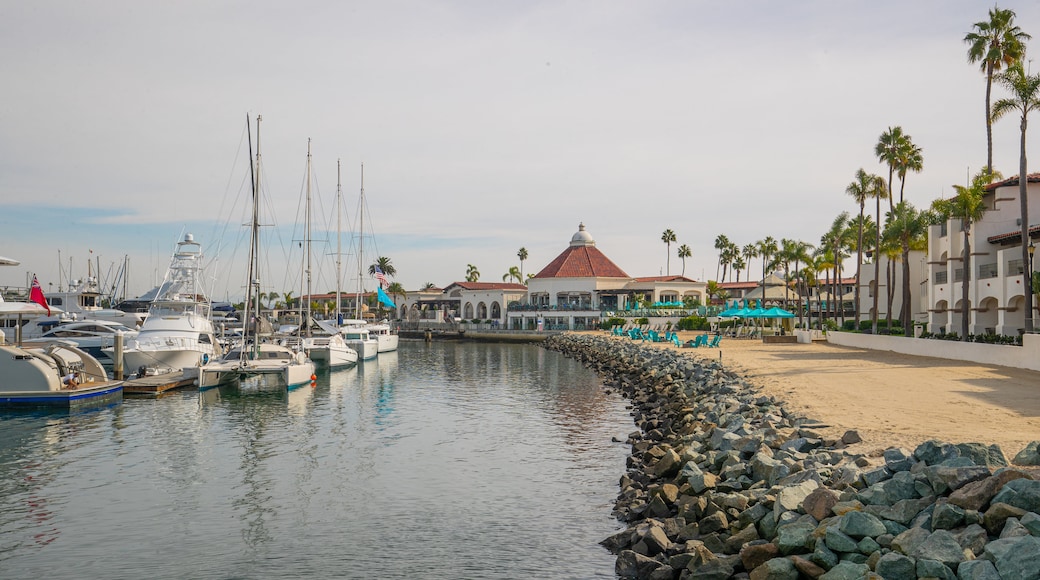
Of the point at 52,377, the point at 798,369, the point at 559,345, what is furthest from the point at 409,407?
the point at 559,345

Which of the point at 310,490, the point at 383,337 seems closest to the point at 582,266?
the point at 383,337

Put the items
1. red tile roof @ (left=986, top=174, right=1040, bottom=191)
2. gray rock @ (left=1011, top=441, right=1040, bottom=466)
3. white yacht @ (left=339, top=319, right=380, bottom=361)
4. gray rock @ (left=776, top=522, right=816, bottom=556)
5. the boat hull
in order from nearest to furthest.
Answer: gray rock @ (left=776, top=522, right=816, bottom=556), gray rock @ (left=1011, top=441, right=1040, bottom=466), the boat hull, red tile roof @ (left=986, top=174, right=1040, bottom=191), white yacht @ (left=339, top=319, right=380, bottom=361)

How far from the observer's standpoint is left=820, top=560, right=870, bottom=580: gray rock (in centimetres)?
987

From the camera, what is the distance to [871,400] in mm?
22547

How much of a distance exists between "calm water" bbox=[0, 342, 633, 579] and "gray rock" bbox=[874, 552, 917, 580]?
183 inches

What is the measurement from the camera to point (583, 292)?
104m

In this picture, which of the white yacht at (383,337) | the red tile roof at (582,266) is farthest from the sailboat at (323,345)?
the red tile roof at (582,266)

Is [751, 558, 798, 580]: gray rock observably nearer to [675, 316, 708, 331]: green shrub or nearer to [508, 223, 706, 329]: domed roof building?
[675, 316, 708, 331]: green shrub

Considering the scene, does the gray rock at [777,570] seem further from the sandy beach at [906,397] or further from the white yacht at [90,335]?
the white yacht at [90,335]

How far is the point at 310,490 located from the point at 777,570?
11738 mm

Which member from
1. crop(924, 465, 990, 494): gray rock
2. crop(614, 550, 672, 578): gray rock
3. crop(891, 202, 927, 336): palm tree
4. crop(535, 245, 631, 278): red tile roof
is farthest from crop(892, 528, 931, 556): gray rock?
crop(535, 245, 631, 278): red tile roof

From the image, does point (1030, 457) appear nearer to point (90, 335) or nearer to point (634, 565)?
point (634, 565)

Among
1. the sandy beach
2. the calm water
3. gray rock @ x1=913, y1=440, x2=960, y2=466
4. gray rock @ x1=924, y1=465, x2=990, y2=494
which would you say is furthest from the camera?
the sandy beach

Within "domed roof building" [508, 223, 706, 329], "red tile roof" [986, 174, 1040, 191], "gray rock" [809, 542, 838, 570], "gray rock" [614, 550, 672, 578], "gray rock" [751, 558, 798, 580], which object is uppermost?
"red tile roof" [986, 174, 1040, 191]
